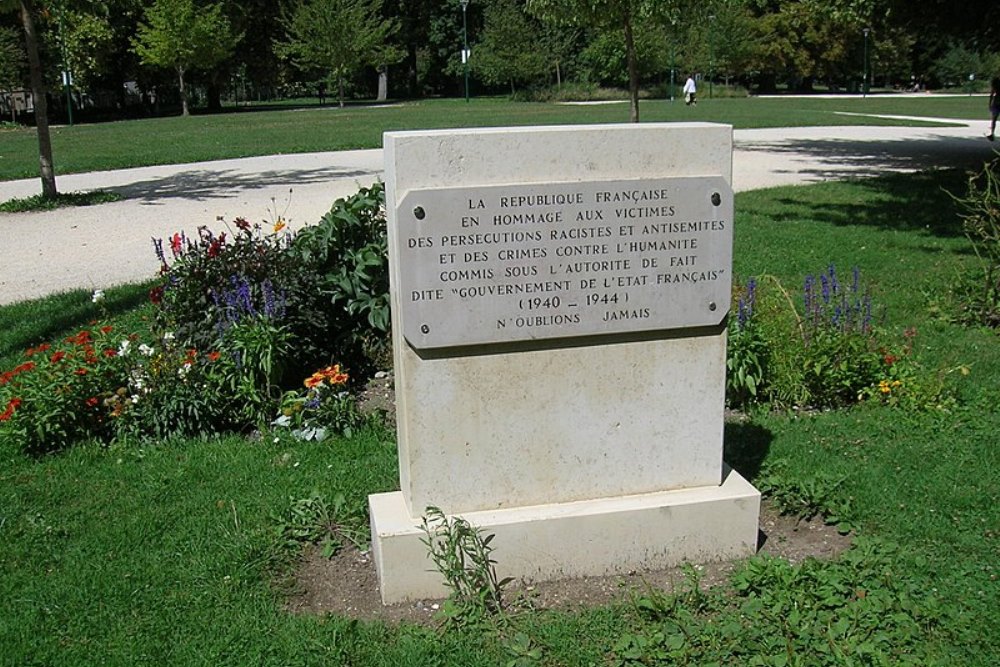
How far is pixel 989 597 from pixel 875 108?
122 feet

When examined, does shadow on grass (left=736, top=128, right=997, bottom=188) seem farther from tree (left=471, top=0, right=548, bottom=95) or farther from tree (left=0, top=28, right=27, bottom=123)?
tree (left=471, top=0, right=548, bottom=95)

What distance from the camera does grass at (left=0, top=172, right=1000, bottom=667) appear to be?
3.25 metres

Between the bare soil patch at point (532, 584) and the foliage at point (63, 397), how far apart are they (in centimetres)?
186

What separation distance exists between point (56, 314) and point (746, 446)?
211 inches

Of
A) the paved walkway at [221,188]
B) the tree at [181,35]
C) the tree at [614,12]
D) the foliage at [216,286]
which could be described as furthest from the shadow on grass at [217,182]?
the tree at [181,35]

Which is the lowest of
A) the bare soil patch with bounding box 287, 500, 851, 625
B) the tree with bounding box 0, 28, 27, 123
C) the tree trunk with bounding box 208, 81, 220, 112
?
the bare soil patch with bounding box 287, 500, 851, 625

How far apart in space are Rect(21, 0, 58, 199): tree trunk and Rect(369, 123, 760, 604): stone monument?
36.2 feet

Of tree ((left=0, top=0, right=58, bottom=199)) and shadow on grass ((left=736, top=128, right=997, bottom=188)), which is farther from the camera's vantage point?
shadow on grass ((left=736, top=128, right=997, bottom=188))

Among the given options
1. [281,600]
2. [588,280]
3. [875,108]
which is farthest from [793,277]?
[875,108]

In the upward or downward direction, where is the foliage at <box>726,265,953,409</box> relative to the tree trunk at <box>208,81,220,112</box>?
downward

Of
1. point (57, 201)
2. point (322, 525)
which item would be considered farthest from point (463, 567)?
point (57, 201)

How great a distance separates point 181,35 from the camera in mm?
40875

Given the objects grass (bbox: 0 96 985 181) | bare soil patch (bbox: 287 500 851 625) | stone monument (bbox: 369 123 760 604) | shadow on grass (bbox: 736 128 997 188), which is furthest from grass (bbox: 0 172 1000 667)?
grass (bbox: 0 96 985 181)

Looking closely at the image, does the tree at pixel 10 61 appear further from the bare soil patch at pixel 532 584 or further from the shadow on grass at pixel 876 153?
the bare soil patch at pixel 532 584
